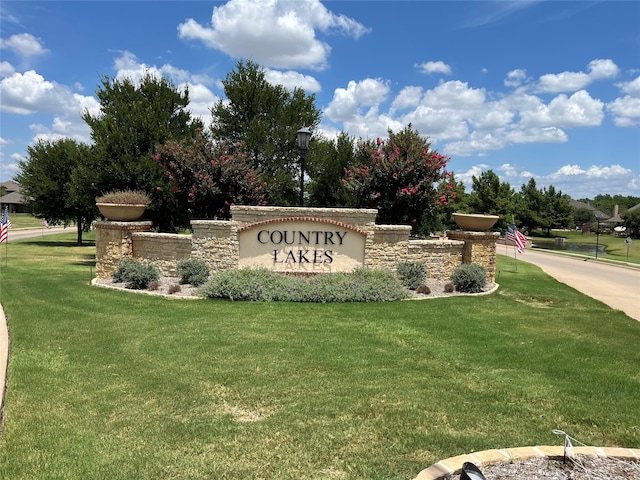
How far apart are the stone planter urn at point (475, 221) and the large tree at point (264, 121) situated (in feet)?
29.7

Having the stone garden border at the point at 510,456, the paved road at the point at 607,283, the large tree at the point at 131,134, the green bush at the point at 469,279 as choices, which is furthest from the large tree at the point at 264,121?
the stone garden border at the point at 510,456

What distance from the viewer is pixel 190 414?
4.55 metres

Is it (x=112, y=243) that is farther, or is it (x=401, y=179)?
(x=401, y=179)

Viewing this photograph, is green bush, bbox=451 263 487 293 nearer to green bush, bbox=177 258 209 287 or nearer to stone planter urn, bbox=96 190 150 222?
green bush, bbox=177 258 209 287

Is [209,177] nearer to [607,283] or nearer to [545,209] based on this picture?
[607,283]

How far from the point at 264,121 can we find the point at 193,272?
10902 millimetres

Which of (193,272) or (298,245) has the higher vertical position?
(298,245)

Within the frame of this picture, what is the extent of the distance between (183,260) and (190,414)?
850cm

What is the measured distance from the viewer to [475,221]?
13664mm

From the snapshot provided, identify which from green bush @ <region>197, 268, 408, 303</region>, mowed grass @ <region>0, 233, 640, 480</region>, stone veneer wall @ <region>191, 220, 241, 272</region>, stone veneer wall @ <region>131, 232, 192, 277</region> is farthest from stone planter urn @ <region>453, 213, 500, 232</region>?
stone veneer wall @ <region>131, 232, 192, 277</region>

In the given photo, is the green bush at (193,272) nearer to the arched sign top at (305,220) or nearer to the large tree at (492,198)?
the arched sign top at (305,220)

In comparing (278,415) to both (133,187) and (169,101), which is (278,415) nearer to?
(133,187)

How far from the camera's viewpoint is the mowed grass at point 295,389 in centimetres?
380

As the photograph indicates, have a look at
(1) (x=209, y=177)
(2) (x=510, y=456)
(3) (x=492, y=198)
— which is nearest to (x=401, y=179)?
(1) (x=209, y=177)
